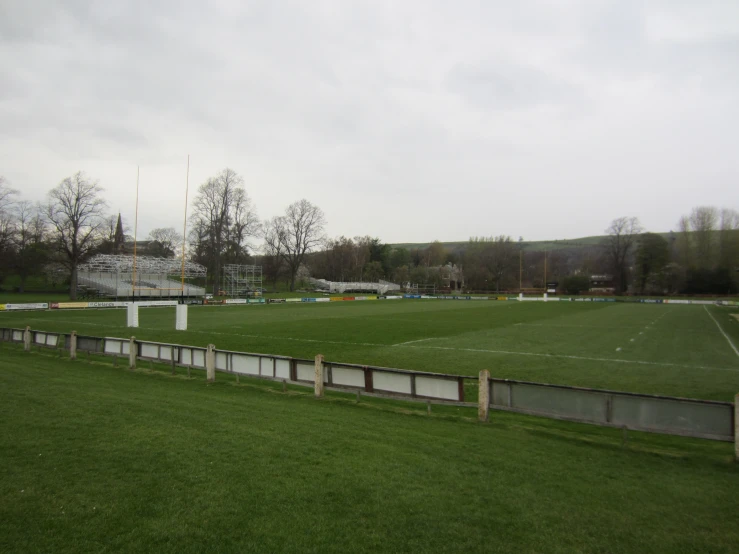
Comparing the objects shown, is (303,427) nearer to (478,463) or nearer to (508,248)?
(478,463)

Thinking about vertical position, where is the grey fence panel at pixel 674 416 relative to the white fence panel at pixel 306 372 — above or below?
above

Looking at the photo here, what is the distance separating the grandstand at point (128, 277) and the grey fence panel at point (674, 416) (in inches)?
2127

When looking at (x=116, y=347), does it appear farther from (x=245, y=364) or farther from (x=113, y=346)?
(x=245, y=364)

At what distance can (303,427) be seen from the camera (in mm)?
6883

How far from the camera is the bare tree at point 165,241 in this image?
328ft

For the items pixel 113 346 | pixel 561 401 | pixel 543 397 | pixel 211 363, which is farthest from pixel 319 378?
pixel 113 346

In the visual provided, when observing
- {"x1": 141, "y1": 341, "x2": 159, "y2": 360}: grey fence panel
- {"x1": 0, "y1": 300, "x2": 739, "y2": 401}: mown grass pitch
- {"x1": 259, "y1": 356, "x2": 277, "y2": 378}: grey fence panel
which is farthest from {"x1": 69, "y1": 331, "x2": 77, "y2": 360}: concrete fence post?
{"x1": 259, "y1": 356, "x2": 277, "y2": 378}: grey fence panel

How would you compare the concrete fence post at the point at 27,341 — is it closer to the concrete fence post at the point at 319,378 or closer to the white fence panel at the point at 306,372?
the white fence panel at the point at 306,372

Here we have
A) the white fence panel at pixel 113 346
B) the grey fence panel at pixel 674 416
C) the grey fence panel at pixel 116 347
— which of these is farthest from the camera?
the white fence panel at pixel 113 346

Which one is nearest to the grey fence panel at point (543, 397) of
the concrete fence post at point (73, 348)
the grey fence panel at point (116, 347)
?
the grey fence panel at point (116, 347)

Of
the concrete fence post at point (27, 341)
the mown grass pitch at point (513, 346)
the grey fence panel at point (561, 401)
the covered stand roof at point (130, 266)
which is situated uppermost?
the covered stand roof at point (130, 266)

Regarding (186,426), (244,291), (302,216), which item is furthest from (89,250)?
(186,426)

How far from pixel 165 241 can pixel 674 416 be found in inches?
4288

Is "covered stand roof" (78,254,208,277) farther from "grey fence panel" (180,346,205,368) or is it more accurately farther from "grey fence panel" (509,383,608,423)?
"grey fence panel" (509,383,608,423)
